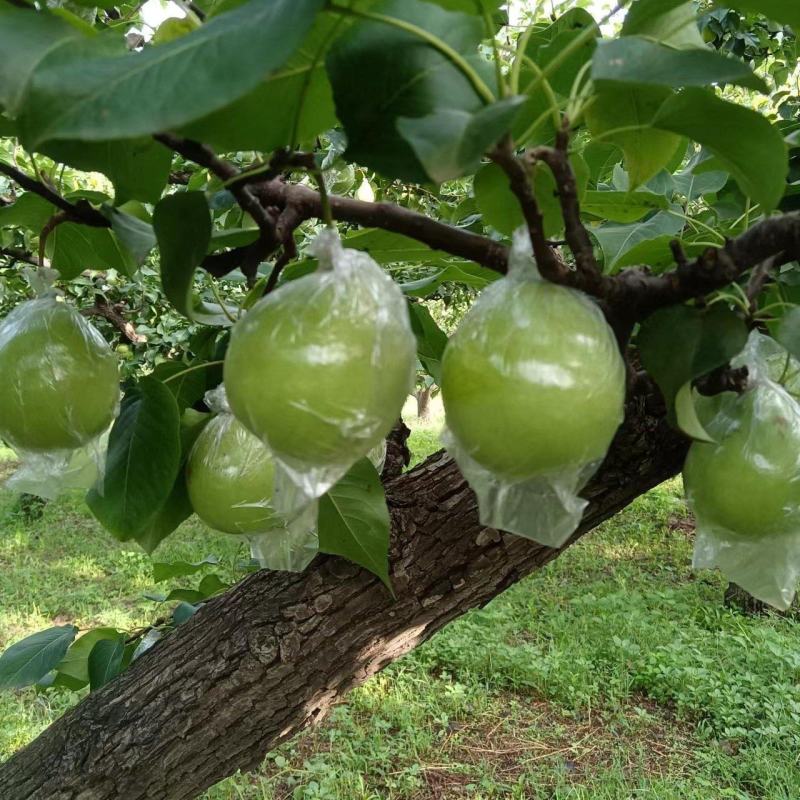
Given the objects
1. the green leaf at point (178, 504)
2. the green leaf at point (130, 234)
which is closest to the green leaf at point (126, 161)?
the green leaf at point (130, 234)

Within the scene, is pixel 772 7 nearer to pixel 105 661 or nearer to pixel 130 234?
pixel 130 234

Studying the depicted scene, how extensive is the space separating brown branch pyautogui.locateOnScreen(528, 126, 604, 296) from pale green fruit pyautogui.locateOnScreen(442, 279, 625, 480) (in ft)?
0.10

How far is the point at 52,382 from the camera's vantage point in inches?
30.0

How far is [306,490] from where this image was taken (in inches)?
24.0

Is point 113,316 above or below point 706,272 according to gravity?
below

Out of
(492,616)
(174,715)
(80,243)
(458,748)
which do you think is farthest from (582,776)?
(80,243)

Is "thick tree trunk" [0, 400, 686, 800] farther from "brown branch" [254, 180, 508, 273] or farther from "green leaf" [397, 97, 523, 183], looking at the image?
"green leaf" [397, 97, 523, 183]

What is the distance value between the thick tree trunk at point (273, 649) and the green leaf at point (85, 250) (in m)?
0.54

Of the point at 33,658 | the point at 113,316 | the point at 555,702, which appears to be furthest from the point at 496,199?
the point at 555,702

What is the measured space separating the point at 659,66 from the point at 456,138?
0.51 ft

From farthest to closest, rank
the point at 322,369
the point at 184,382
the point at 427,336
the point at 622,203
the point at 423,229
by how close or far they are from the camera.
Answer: the point at 427,336
the point at 184,382
the point at 622,203
the point at 423,229
the point at 322,369

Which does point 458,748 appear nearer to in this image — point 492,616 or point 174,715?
point 492,616

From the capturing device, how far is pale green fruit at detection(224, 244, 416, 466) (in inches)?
21.0

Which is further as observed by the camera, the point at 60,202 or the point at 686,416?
the point at 60,202
